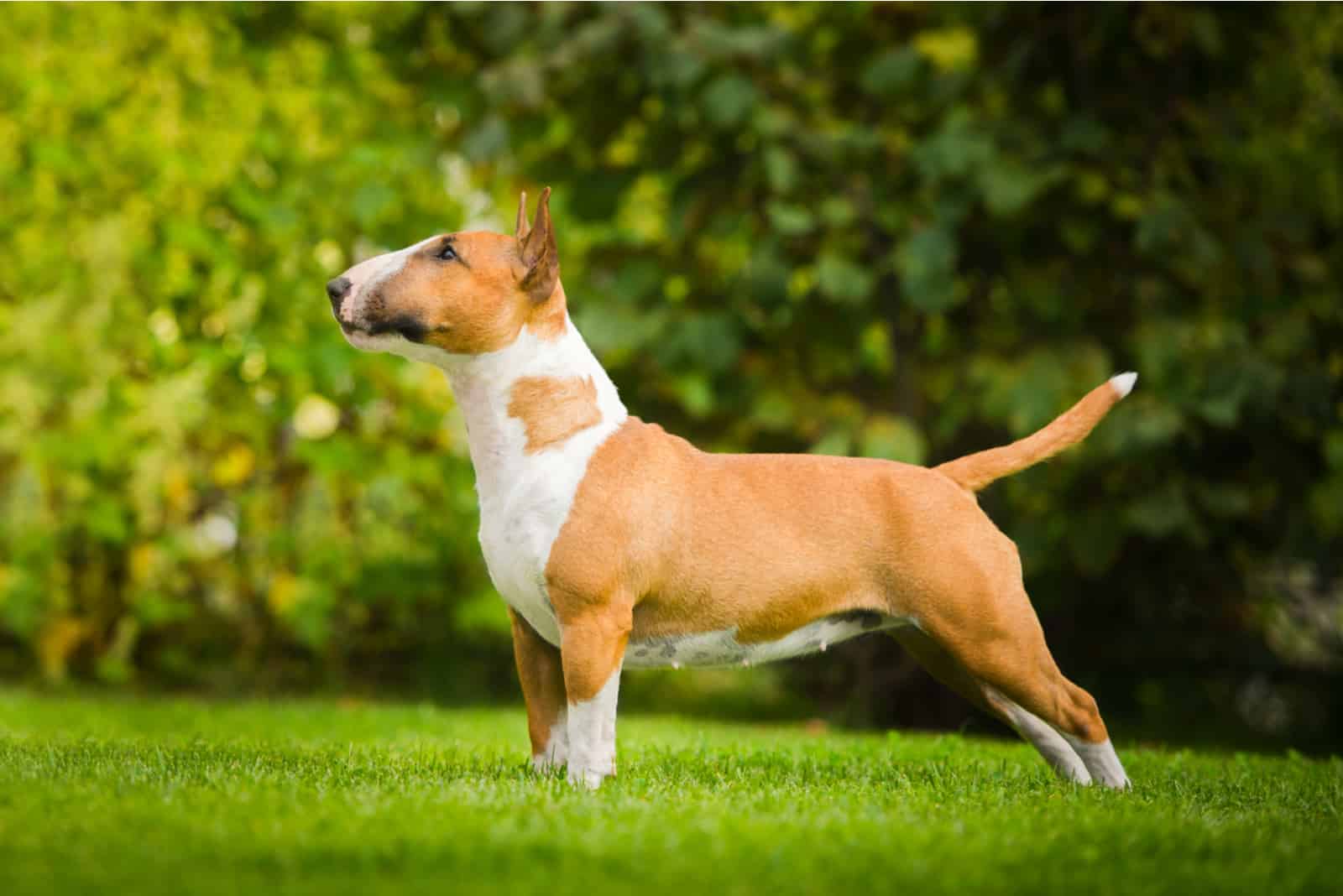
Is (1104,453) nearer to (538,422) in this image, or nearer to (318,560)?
(538,422)

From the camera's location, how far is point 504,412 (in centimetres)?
464

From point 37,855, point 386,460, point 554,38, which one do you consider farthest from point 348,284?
point 386,460

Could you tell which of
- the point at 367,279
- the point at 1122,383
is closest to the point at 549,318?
the point at 367,279

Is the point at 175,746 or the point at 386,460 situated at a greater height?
the point at 386,460

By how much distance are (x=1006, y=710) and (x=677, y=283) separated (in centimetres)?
545

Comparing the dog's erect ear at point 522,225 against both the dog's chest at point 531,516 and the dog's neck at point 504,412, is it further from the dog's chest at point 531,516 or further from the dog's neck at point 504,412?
the dog's chest at point 531,516

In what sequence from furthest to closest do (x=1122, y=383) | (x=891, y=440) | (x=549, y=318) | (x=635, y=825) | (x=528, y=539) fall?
(x=891, y=440), (x=1122, y=383), (x=549, y=318), (x=528, y=539), (x=635, y=825)

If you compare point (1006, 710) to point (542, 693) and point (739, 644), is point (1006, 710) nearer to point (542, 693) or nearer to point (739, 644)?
point (739, 644)

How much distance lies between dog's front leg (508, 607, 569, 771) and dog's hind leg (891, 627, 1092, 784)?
123 cm

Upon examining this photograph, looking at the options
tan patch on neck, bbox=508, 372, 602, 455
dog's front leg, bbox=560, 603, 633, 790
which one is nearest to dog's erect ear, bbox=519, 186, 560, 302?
tan patch on neck, bbox=508, 372, 602, 455

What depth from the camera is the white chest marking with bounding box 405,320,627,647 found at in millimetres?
4477

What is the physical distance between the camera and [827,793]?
4590mm

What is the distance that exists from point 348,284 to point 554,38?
497cm

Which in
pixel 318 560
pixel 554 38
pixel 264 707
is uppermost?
pixel 554 38
